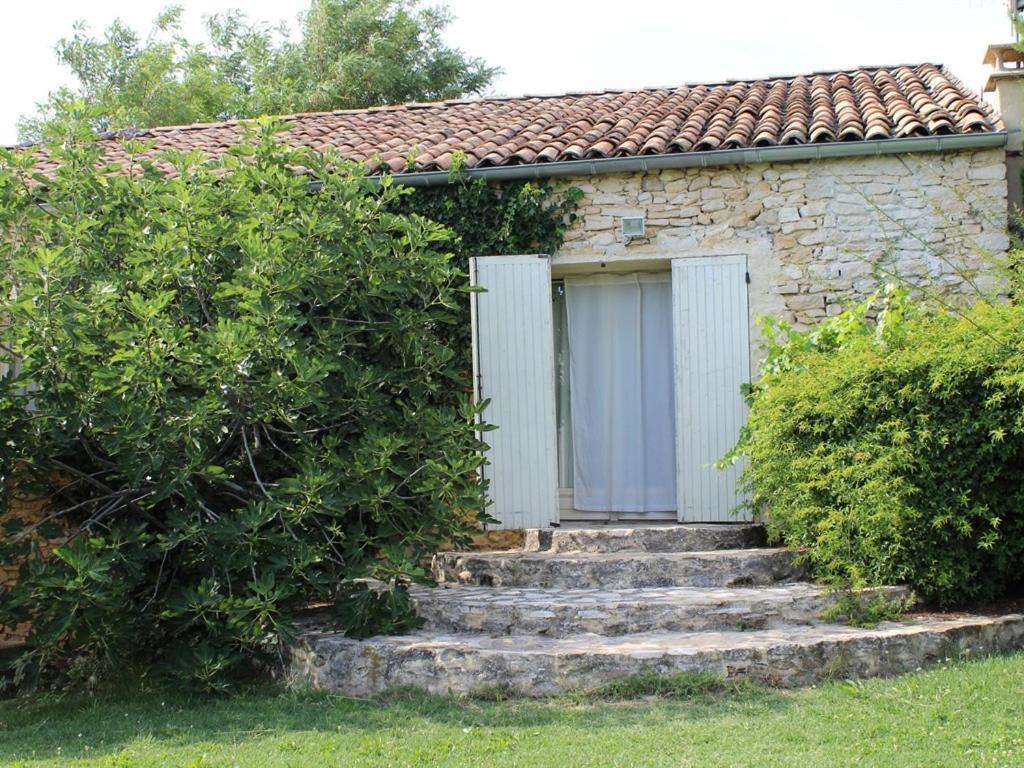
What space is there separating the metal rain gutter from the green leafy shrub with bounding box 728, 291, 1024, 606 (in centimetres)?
187

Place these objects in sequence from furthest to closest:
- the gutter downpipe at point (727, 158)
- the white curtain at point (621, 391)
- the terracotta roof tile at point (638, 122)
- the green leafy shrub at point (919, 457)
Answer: the white curtain at point (621, 391)
the terracotta roof tile at point (638, 122)
the gutter downpipe at point (727, 158)
the green leafy shrub at point (919, 457)

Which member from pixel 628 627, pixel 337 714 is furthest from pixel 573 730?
pixel 628 627

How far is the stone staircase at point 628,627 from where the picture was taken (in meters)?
5.70

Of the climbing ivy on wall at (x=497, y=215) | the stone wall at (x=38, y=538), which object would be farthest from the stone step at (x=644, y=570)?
the stone wall at (x=38, y=538)

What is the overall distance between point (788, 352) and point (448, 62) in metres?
16.0

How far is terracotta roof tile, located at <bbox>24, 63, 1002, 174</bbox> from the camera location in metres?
8.50

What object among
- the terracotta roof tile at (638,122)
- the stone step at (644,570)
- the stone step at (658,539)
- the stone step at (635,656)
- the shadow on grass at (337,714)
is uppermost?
the terracotta roof tile at (638,122)

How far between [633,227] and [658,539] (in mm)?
2496

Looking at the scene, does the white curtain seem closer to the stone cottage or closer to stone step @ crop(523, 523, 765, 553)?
the stone cottage

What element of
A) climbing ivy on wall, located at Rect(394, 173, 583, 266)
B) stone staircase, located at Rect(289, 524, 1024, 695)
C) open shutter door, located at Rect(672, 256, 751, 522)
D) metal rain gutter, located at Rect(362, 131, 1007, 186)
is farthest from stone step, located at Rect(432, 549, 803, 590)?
metal rain gutter, located at Rect(362, 131, 1007, 186)

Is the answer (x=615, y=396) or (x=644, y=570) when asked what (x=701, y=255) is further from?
(x=644, y=570)

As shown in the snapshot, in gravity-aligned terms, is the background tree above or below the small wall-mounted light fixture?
above

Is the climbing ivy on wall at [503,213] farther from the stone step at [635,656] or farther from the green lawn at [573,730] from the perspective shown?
the green lawn at [573,730]

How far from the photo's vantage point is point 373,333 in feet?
22.8
